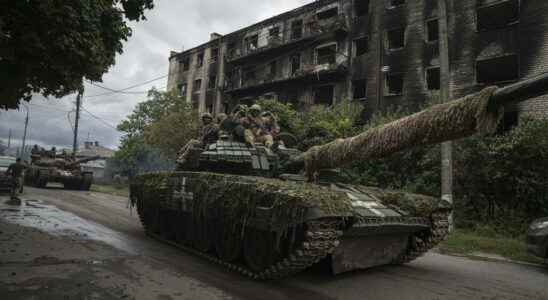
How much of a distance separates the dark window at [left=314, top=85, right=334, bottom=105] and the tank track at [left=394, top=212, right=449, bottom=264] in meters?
17.0

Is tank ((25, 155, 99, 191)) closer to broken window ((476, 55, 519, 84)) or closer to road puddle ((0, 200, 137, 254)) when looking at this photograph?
road puddle ((0, 200, 137, 254))

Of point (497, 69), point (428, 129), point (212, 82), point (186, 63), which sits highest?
point (186, 63)

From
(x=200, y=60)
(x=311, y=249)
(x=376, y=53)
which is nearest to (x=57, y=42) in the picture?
(x=311, y=249)

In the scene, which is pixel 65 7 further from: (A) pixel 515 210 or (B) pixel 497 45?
(B) pixel 497 45

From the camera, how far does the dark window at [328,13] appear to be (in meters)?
22.8

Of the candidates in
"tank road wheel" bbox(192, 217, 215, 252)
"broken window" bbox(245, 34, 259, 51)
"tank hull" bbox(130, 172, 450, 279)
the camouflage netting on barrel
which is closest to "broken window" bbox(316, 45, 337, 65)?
"broken window" bbox(245, 34, 259, 51)

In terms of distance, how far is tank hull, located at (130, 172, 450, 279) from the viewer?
451 cm

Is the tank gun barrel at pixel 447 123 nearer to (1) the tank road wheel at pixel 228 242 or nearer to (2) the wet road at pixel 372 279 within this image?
(2) the wet road at pixel 372 279

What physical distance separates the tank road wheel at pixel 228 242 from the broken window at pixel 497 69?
1534 cm

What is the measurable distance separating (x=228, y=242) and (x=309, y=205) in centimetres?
223

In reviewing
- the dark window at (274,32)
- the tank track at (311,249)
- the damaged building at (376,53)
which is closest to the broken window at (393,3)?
the damaged building at (376,53)

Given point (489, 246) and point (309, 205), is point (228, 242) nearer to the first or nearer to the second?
point (309, 205)

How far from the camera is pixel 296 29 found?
81.6 feet

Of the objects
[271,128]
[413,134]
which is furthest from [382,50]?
[413,134]
